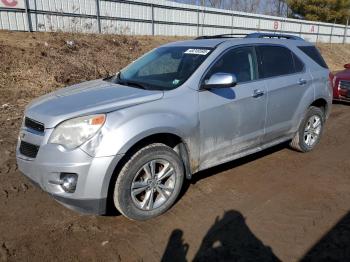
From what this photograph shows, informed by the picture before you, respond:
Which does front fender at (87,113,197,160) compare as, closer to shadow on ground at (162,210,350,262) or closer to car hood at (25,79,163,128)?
car hood at (25,79,163,128)

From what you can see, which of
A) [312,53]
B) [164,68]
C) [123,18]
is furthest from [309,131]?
[123,18]

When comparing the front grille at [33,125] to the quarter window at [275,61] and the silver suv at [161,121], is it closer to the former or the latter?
the silver suv at [161,121]

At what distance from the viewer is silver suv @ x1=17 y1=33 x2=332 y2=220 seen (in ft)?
10.1

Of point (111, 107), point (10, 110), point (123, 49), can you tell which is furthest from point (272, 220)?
point (123, 49)

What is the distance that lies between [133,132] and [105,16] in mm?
14304

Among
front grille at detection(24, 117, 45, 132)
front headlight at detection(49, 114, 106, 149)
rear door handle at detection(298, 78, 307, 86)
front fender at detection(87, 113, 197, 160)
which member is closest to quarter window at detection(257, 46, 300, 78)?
rear door handle at detection(298, 78, 307, 86)

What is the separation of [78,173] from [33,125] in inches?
31.2

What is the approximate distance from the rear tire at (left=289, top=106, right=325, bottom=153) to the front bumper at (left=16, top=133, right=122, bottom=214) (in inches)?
130

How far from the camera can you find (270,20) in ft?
91.9

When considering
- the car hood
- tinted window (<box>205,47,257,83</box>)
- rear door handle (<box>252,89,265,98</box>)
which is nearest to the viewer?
the car hood

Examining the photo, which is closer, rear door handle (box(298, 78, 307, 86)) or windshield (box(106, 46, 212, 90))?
windshield (box(106, 46, 212, 90))

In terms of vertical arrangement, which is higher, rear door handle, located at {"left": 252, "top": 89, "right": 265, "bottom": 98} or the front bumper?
rear door handle, located at {"left": 252, "top": 89, "right": 265, "bottom": 98}

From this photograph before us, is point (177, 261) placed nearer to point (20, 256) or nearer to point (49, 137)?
point (20, 256)

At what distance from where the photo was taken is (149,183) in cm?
344
